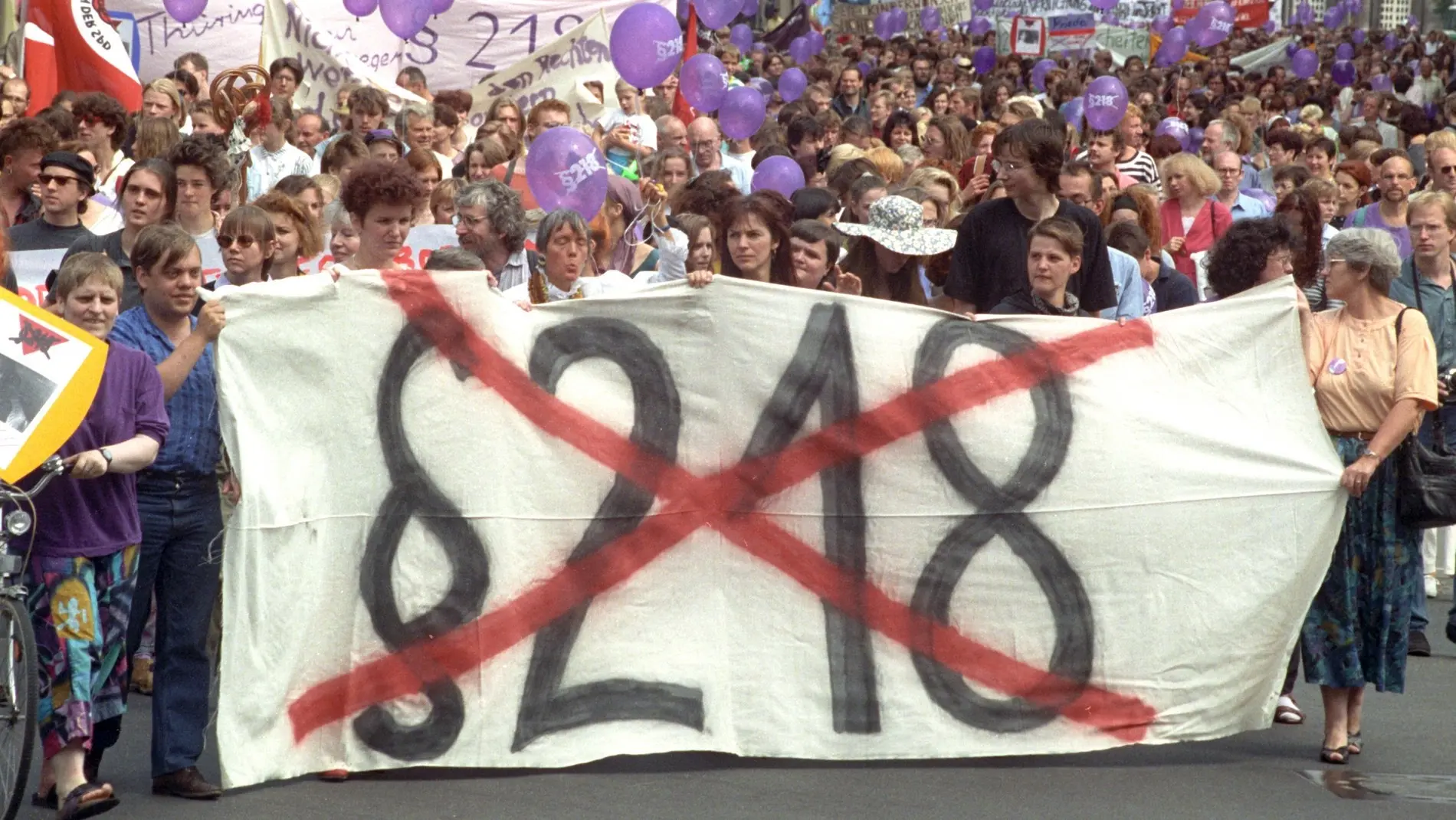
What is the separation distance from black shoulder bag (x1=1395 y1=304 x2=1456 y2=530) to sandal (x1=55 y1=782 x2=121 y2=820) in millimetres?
3846

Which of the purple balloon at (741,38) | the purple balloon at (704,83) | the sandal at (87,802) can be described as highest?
the purple balloon at (741,38)

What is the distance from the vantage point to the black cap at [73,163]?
7.46 meters

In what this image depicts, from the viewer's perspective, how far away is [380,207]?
614 centimetres

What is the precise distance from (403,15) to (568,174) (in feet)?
20.1

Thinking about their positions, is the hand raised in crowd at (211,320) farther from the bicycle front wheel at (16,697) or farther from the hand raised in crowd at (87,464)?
the bicycle front wheel at (16,697)

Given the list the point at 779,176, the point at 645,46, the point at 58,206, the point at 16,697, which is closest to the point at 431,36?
the point at 645,46

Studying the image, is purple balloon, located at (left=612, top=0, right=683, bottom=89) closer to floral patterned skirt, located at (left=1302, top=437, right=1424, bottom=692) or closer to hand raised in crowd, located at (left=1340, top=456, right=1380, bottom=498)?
floral patterned skirt, located at (left=1302, top=437, right=1424, bottom=692)

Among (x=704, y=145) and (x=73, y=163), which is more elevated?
(x=704, y=145)

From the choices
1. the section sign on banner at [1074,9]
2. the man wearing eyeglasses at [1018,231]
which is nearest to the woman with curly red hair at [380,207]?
the man wearing eyeglasses at [1018,231]

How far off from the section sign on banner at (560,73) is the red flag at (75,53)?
3362 mm

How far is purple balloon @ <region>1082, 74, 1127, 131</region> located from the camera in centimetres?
1441

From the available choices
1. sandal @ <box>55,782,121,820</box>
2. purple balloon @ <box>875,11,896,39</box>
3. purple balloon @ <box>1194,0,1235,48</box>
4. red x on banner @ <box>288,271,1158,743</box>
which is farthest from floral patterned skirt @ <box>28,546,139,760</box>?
purple balloon @ <box>875,11,896,39</box>

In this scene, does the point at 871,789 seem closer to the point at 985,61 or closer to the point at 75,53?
the point at 75,53

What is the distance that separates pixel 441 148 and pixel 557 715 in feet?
24.9
